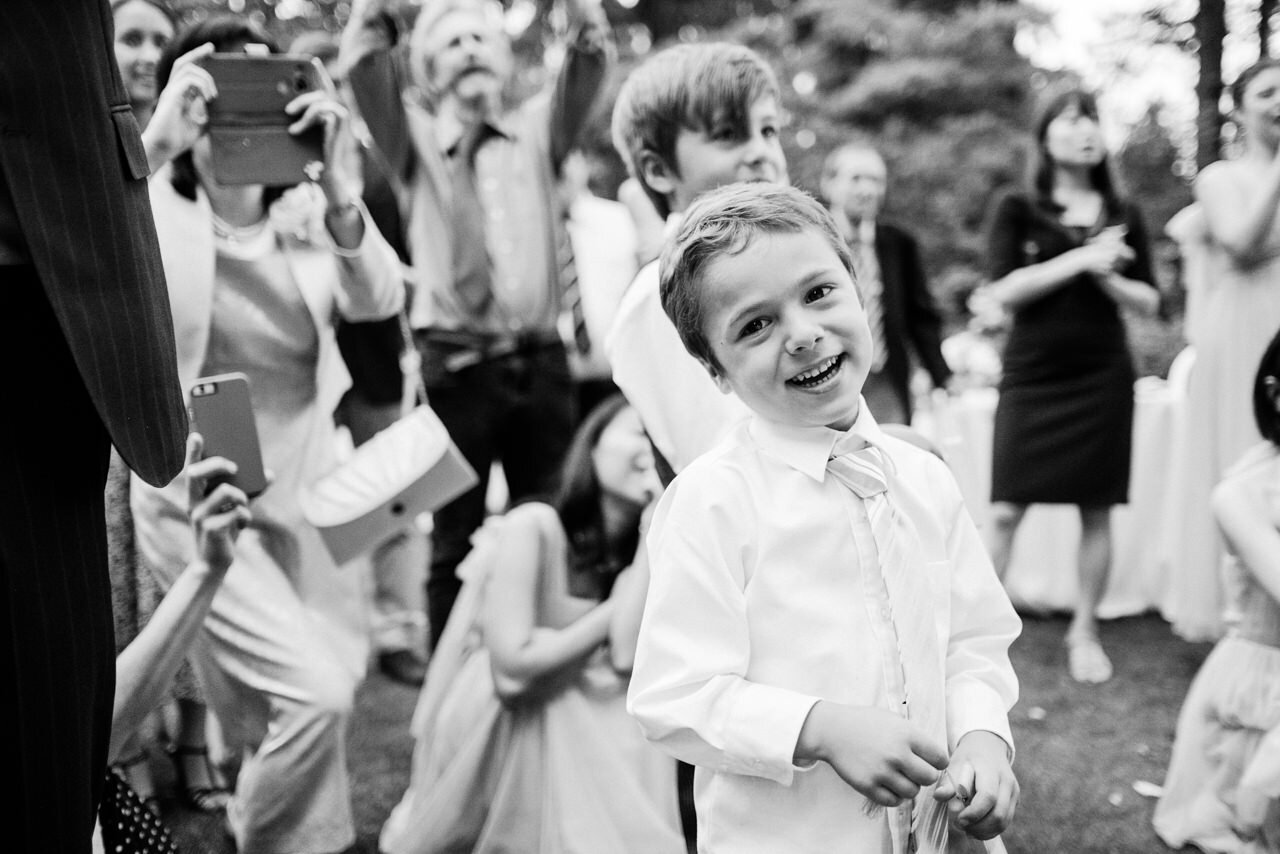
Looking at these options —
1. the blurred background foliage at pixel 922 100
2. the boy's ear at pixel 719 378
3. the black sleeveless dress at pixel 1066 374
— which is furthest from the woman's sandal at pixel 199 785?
the blurred background foliage at pixel 922 100

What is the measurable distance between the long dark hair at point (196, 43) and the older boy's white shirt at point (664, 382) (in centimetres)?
118

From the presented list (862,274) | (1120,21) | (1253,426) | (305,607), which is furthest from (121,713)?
(1120,21)

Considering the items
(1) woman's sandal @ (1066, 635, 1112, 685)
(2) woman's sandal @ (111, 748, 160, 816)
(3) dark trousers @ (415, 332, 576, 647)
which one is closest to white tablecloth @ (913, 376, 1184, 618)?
(1) woman's sandal @ (1066, 635, 1112, 685)

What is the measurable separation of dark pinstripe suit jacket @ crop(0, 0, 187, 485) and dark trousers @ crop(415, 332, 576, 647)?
1.89 m

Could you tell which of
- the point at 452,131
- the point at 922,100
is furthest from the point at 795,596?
the point at 922,100

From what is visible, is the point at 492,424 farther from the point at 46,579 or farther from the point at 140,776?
the point at 46,579

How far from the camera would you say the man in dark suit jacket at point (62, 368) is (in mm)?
1362

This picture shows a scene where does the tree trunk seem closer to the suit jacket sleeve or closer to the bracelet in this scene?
the suit jacket sleeve

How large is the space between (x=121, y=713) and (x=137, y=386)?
78 cm

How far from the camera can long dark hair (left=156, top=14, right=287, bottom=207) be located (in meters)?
2.53

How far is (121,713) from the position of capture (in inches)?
78.0

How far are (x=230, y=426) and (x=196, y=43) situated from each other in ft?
3.20

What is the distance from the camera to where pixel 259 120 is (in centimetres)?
240

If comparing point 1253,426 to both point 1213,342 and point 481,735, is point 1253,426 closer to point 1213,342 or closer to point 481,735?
point 1213,342
